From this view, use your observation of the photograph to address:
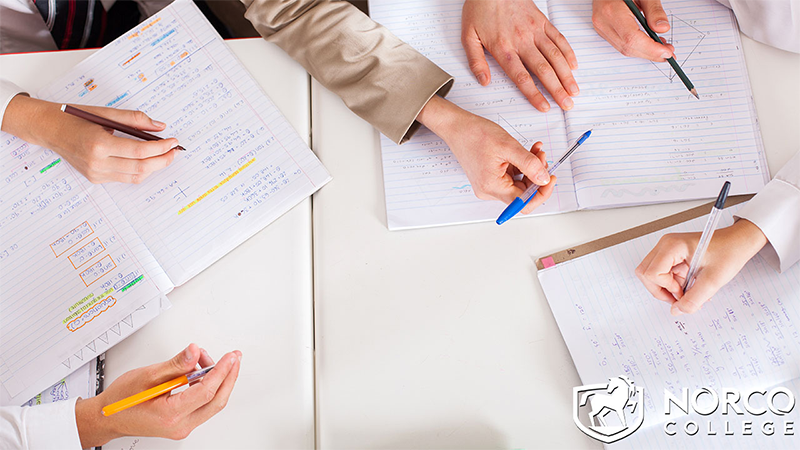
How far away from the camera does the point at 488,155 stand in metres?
0.75

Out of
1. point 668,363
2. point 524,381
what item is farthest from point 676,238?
point 524,381

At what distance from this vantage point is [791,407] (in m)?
0.64

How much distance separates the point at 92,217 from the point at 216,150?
0.21 m

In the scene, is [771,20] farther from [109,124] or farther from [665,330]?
[109,124]

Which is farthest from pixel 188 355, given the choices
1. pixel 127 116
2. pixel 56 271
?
pixel 127 116

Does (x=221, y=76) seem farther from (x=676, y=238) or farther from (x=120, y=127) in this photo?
(x=676, y=238)

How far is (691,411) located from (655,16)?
0.61 meters

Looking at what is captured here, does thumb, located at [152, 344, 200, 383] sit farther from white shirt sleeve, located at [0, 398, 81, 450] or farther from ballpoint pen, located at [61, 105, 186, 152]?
ballpoint pen, located at [61, 105, 186, 152]

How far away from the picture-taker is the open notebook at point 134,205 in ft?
2.43

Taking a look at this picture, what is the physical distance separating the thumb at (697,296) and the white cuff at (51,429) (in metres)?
0.80

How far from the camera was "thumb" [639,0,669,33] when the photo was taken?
0.83 meters

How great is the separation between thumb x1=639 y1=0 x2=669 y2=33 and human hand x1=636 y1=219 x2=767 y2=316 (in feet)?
1.12

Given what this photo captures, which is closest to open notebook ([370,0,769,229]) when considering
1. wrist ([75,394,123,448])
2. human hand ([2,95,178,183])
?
human hand ([2,95,178,183])

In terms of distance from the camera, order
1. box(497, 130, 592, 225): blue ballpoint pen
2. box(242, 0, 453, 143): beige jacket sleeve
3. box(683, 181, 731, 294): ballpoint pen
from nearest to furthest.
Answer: box(683, 181, 731, 294): ballpoint pen < box(497, 130, 592, 225): blue ballpoint pen < box(242, 0, 453, 143): beige jacket sleeve
